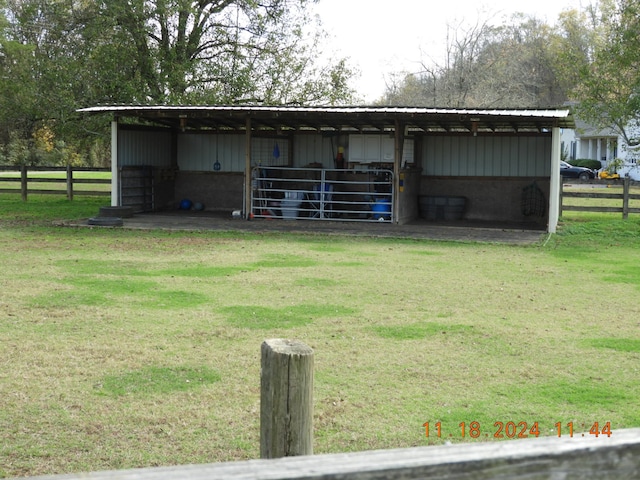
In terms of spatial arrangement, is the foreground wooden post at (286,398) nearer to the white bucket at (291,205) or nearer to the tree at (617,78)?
the white bucket at (291,205)

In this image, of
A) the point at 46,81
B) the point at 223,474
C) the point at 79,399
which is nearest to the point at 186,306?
the point at 79,399

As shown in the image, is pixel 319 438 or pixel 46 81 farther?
pixel 46 81

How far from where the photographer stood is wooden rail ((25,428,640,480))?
163 centimetres

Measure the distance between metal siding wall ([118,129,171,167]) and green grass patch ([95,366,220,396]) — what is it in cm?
1387

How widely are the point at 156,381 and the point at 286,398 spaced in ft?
9.64

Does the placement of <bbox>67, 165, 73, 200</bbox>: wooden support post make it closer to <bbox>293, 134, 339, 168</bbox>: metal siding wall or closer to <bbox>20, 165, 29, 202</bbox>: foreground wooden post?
<bbox>20, 165, 29, 202</bbox>: foreground wooden post

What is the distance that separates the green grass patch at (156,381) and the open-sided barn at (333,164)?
1137 centimetres

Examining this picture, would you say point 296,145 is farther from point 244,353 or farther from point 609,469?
point 609,469

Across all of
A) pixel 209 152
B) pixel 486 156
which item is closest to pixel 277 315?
pixel 486 156

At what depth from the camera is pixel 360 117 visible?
17062mm

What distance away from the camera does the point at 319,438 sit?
4.72 meters

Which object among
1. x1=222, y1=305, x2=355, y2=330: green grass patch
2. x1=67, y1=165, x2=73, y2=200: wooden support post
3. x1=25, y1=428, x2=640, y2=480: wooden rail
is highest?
x1=67, y1=165, x2=73, y2=200: wooden support post

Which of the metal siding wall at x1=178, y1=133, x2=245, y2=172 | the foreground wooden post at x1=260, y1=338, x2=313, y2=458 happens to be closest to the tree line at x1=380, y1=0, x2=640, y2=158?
the metal siding wall at x1=178, y1=133, x2=245, y2=172

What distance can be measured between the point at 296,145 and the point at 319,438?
1715 cm
